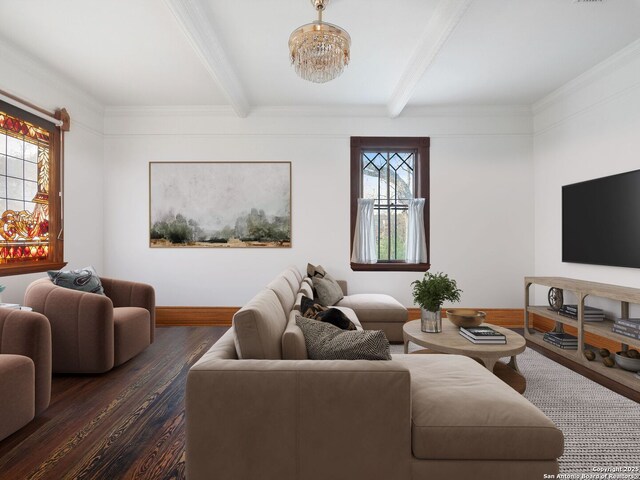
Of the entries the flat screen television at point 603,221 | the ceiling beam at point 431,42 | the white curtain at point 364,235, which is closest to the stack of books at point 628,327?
the flat screen television at point 603,221

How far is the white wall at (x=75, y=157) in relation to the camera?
345cm

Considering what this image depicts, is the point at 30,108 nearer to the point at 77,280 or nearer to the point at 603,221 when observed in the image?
the point at 77,280

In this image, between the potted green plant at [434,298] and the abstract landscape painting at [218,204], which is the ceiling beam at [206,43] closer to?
the abstract landscape painting at [218,204]

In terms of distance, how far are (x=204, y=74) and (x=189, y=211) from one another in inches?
72.9

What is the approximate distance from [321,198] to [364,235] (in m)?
0.81

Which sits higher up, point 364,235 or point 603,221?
point 603,221

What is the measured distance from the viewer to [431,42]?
3113 millimetres

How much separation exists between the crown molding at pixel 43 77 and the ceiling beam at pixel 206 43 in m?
1.88

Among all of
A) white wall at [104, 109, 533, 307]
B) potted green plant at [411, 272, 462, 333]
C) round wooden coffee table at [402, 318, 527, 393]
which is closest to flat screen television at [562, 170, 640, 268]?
white wall at [104, 109, 533, 307]

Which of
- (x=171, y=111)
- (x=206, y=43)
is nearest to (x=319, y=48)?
(x=206, y=43)

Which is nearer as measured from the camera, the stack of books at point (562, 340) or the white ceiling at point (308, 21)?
the white ceiling at point (308, 21)

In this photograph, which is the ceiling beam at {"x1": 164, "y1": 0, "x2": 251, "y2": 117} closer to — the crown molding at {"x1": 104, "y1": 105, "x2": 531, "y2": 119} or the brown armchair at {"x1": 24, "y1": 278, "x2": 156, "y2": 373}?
the crown molding at {"x1": 104, "y1": 105, "x2": 531, "y2": 119}

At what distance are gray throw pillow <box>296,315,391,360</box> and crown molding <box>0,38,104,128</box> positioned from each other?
3.99 meters

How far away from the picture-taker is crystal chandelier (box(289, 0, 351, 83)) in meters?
2.30
